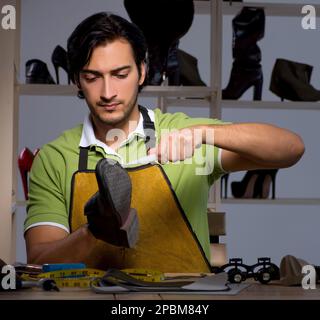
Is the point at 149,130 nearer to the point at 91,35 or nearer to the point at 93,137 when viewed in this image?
the point at 93,137

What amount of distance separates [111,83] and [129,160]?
217mm

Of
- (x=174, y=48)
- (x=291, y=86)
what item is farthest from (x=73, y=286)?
(x=291, y=86)

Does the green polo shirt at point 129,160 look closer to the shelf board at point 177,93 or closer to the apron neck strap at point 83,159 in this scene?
the apron neck strap at point 83,159

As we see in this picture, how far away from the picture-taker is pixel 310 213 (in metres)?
3.76

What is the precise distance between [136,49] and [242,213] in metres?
2.03

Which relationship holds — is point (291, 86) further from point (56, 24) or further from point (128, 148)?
point (128, 148)

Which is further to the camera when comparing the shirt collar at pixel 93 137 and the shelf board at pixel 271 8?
the shelf board at pixel 271 8

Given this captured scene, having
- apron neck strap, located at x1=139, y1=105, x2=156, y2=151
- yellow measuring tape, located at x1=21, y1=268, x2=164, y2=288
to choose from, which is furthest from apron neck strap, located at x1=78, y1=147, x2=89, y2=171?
yellow measuring tape, located at x1=21, y1=268, x2=164, y2=288

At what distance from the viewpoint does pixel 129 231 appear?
117 centimetres

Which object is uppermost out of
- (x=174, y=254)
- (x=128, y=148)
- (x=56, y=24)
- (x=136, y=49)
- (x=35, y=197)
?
(x=56, y=24)

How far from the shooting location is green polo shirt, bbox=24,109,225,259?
1.69 metres

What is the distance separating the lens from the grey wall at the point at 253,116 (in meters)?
3.63

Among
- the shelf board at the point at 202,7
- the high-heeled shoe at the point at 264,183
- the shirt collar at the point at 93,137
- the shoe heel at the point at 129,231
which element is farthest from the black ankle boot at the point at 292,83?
the shoe heel at the point at 129,231
